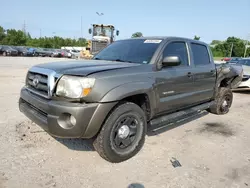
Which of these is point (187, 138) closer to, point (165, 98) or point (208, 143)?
point (208, 143)

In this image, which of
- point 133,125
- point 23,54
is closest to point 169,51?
point 133,125

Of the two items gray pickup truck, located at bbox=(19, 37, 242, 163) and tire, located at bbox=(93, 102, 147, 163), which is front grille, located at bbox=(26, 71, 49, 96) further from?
tire, located at bbox=(93, 102, 147, 163)

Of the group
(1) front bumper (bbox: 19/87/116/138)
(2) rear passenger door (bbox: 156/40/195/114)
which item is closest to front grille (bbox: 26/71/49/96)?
(1) front bumper (bbox: 19/87/116/138)

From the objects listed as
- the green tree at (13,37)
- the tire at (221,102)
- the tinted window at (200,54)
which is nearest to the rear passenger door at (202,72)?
the tinted window at (200,54)

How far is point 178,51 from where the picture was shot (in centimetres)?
438

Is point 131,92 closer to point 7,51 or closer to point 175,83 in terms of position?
point 175,83

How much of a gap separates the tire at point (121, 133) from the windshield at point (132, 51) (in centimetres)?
92

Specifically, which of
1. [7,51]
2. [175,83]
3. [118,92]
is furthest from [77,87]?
[7,51]

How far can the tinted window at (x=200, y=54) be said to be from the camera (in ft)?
16.0

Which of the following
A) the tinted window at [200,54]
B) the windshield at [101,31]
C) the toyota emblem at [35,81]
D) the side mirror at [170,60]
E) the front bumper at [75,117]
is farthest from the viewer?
the windshield at [101,31]

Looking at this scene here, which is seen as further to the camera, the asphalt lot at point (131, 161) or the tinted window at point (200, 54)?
the tinted window at point (200, 54)

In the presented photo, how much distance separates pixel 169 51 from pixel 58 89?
7.09ft

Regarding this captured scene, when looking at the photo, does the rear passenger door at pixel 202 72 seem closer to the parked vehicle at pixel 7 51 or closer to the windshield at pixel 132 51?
the windshield at pixel 132 51

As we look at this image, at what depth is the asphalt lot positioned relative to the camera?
2.88m
